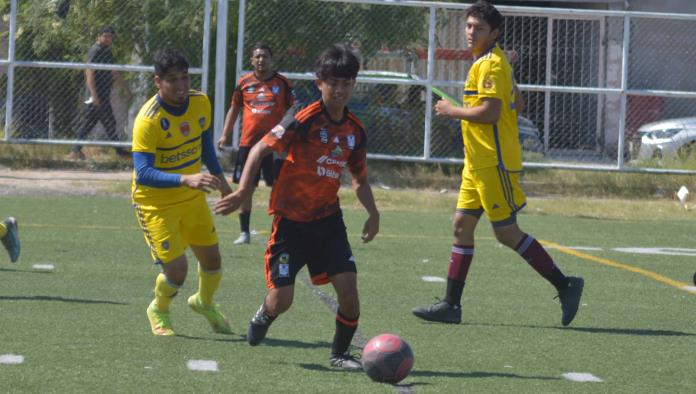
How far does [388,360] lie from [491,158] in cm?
255

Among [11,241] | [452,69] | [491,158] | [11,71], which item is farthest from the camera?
[452,69]

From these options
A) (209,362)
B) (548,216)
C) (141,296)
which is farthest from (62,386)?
(548,216)

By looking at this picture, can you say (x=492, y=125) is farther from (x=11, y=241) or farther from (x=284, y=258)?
(x=11, y=241)

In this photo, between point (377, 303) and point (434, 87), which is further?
point (434, 87)

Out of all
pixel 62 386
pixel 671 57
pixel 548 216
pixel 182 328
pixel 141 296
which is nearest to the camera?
pixel 62 386

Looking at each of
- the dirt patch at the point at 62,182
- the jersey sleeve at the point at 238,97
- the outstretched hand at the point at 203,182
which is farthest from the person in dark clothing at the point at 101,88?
the outstretched hand at the point at 203,182

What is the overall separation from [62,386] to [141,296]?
297 centimetres

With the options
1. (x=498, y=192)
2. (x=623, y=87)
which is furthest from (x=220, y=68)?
(x=498, y=192)

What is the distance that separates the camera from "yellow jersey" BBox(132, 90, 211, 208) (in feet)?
23.7

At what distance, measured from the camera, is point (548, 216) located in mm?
15812

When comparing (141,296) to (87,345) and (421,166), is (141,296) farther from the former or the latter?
(421,166)

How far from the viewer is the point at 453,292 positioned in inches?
325

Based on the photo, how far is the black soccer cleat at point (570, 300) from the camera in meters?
8.08

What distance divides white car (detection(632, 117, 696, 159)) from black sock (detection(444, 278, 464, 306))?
10393 millimetres
